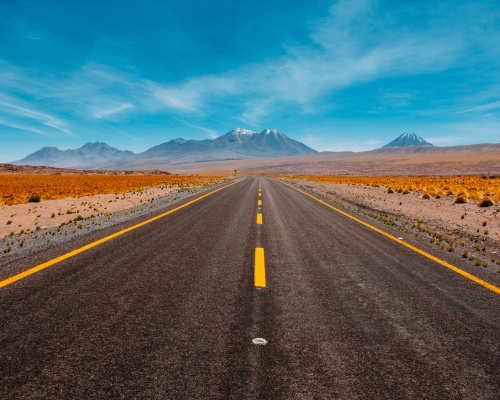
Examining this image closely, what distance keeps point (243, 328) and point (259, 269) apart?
1734 millimetres

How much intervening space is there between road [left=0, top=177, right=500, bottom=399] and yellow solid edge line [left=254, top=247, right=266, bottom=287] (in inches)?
1.9

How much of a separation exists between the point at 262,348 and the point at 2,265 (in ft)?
16.1

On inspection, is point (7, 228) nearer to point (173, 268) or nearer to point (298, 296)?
point (173, 268)

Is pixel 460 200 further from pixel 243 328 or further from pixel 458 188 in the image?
pixel 243 328

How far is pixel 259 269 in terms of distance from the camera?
14.7 ft

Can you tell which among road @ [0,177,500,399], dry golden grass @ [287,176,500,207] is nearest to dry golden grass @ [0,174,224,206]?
road @ [0,177,500,399]

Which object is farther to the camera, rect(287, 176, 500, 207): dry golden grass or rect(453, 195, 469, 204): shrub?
rect(287, 176, 500, 207): dry golden grass

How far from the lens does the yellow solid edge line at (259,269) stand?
13.0 ft

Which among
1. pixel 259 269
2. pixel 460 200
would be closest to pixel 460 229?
pixel 259 269

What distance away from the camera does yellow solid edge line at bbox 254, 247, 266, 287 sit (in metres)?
3.95

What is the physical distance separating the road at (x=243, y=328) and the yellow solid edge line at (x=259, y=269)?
5cm

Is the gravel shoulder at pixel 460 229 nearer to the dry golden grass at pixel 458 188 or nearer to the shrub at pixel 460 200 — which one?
the shrub at pixel 460 200

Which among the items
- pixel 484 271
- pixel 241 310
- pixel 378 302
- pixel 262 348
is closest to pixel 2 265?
pixel 241 310

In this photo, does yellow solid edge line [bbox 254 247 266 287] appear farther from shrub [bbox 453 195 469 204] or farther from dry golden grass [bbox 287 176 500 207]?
shrub [bbox 453 195 469 204]
